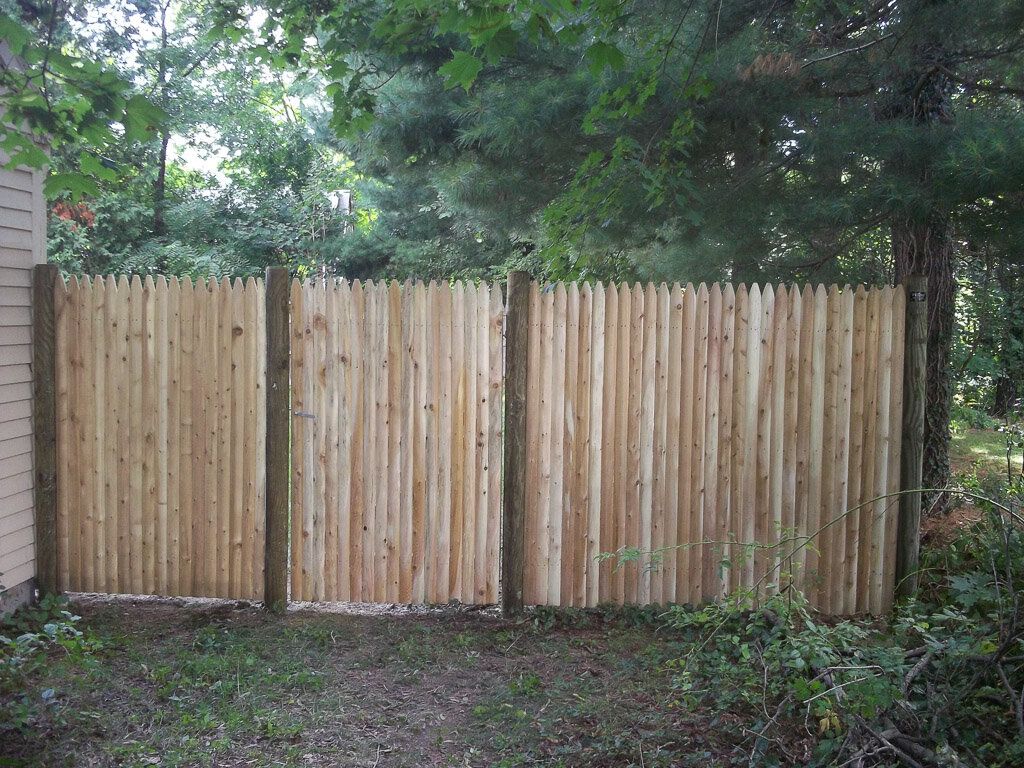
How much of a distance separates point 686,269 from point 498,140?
1870mm

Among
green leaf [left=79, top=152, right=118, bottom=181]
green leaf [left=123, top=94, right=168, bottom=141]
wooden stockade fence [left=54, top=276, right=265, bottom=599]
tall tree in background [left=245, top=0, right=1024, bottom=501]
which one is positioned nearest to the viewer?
green leaf [left=123, top=94, right=168, bottom=141]

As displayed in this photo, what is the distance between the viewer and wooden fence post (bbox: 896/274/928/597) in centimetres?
506

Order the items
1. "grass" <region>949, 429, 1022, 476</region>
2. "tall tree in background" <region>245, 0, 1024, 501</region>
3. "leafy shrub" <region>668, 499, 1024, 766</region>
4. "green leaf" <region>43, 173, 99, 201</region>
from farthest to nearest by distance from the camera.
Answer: "grass" <region>949, 429, 1022, 476</region> < "tall tree in background" <region>245, 0, 1024, 501</region> < "green leaf" <region>43, 173, 99, 201</region> < "leafy shrub" <region>668, 499, 1024, 766</region>

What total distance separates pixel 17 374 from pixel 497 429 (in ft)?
9.86

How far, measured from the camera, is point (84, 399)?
17.4 feet

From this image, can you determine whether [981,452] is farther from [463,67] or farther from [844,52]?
[463,67]

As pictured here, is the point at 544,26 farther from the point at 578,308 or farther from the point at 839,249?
the point at 839,249

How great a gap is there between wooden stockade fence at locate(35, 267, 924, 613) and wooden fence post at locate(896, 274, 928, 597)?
4 centimetres

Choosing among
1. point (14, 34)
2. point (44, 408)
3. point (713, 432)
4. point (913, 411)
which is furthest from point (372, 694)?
point (913, 411)

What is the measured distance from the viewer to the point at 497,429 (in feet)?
16.9

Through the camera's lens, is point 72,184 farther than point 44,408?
No

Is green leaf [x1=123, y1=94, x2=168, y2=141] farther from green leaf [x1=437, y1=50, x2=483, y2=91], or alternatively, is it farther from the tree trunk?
the tree trunk

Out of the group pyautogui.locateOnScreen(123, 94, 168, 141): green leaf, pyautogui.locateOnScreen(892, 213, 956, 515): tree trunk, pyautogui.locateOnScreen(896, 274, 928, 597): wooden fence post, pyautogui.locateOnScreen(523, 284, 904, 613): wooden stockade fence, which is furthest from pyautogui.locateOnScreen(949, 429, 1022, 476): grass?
pyautogui.locateOnScreen(123, 94, 168, 141): green leaf

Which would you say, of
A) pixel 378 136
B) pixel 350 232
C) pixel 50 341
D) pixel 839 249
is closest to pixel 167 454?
pixel 50 341
